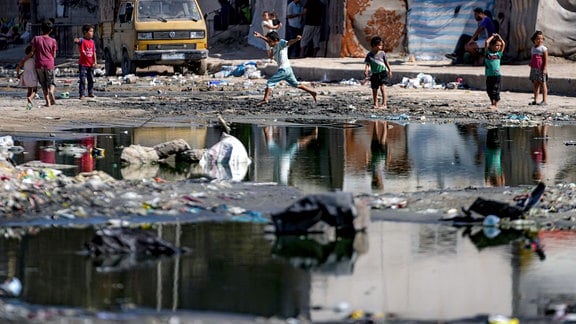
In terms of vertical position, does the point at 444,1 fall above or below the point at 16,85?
above

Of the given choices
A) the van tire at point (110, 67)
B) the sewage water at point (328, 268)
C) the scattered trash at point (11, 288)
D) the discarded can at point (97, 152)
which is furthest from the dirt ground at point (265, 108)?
the scattered trash at point (11, 288)

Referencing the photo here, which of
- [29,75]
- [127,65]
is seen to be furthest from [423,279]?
[127,65]

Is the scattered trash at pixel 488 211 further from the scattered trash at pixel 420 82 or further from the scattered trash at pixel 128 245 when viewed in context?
the scattered trash at pixel 420 82

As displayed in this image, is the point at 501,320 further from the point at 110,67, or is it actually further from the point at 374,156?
the point at 110,67

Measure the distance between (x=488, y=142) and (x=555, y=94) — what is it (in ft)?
26.7

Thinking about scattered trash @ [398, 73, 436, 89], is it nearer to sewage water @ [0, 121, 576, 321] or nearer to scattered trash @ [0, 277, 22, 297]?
sewage water @ [0, 121, 576, 321]

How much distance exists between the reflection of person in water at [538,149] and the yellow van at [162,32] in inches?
584

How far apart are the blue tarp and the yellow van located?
17.5ft

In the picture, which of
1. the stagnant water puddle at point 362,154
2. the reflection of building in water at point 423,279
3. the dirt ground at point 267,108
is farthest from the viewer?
the dirt ground at point 267,108

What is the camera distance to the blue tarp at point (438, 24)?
30891 millimetres

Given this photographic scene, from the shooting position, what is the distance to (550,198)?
9773 mm

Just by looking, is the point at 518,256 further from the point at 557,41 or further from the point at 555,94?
the point at 557,41

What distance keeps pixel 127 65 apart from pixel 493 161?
20.2 metres

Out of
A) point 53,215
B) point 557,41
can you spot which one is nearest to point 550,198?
point 53,215
